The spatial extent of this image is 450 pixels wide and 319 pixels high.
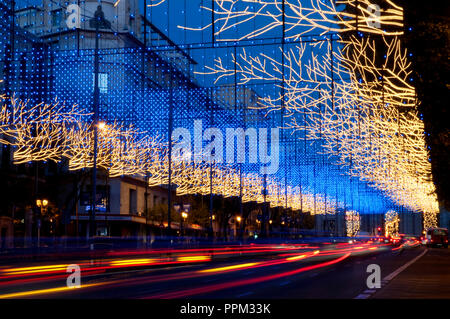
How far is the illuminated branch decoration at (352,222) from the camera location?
128238 millimetres

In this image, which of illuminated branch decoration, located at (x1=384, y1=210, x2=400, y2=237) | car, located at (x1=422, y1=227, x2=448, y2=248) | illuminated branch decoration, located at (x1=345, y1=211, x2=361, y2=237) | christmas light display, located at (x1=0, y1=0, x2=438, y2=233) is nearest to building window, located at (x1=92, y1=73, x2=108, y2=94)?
christmas light display, located at (x1=0, y1=0, x2=438, y2=233)

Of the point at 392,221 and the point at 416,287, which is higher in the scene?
the point at 392,221

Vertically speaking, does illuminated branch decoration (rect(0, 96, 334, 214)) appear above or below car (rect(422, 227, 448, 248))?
above

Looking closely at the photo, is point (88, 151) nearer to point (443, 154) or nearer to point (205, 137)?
point (205, 137)

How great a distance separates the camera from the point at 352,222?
434 feet

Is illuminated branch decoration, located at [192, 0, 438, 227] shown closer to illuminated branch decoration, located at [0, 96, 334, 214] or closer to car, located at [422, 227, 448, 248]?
illuminated branch decoration, located at [0, 96, 334, 214]

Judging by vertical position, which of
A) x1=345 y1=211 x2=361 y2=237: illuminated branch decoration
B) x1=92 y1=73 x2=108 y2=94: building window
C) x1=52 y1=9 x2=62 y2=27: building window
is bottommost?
x1=345 y1=211 x2=361 y2=237: illuminated branch decoration

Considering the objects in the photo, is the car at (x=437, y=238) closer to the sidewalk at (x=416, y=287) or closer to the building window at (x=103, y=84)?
the building window at (x=103, y=84)

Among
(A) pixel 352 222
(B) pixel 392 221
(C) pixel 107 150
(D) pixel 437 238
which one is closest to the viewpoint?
(C) pixel 107 150

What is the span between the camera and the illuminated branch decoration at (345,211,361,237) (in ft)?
421

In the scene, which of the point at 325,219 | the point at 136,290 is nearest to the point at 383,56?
the point at 136,290

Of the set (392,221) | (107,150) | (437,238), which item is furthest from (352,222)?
(107,150)

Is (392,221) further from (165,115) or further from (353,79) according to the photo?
(353,79)

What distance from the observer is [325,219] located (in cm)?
13300
